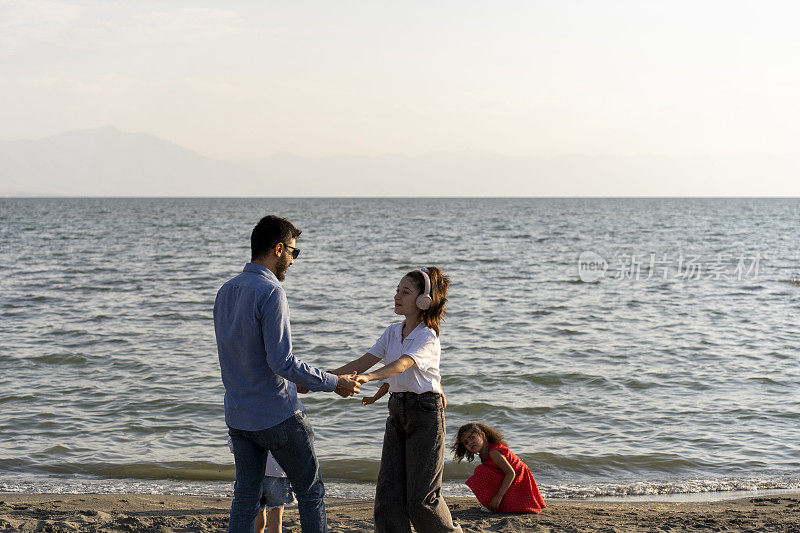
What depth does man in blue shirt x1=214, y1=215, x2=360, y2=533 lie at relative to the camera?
3781mm

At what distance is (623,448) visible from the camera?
8.26 metres

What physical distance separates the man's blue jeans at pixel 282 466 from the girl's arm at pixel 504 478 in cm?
230

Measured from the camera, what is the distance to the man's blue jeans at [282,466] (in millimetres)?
3889

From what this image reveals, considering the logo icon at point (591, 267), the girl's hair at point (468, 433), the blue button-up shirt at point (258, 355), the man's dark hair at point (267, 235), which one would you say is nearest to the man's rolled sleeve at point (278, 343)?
the blue button-up shirt at point (258, 355)

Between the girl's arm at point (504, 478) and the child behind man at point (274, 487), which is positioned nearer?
the child behind man at point (274, 487)

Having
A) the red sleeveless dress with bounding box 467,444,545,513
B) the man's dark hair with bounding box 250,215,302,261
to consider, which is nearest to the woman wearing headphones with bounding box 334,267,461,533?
the man's dark hair with bounding box 250,215,302,261

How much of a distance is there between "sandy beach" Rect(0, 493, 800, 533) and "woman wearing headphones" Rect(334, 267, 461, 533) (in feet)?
4.07

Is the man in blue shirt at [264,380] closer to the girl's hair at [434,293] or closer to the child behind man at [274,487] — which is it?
the child behind man at [274,487]

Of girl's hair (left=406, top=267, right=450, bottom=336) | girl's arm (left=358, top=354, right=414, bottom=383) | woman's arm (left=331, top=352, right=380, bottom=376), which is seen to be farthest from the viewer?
woman's arm (left=331, top=352, right=380, bottom=376)

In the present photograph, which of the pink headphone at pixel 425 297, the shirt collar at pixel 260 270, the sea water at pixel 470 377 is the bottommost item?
the sea water at pixel 470 377

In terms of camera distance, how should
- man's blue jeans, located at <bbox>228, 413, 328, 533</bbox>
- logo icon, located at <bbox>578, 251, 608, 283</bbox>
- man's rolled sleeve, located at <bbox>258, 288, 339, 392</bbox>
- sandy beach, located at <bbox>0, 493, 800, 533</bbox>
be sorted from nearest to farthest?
man's rolled sleeve, located at <bbox>258, 288, 339, 392</bbox>
man's blue jeans, located at <bbox>228, 413, 328, 533</bbox>
sandy beach, located at <bbox>0, 493, 800, 533</bbox>
logo icon, located at <bbox>578, 251, 608, 283</bbox>

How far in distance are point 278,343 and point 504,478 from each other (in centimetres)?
302

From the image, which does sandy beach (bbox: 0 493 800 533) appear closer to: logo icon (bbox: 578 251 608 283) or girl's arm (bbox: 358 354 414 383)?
girl's arm (bbox: 358 354 414 383)

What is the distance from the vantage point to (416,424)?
429 cm
